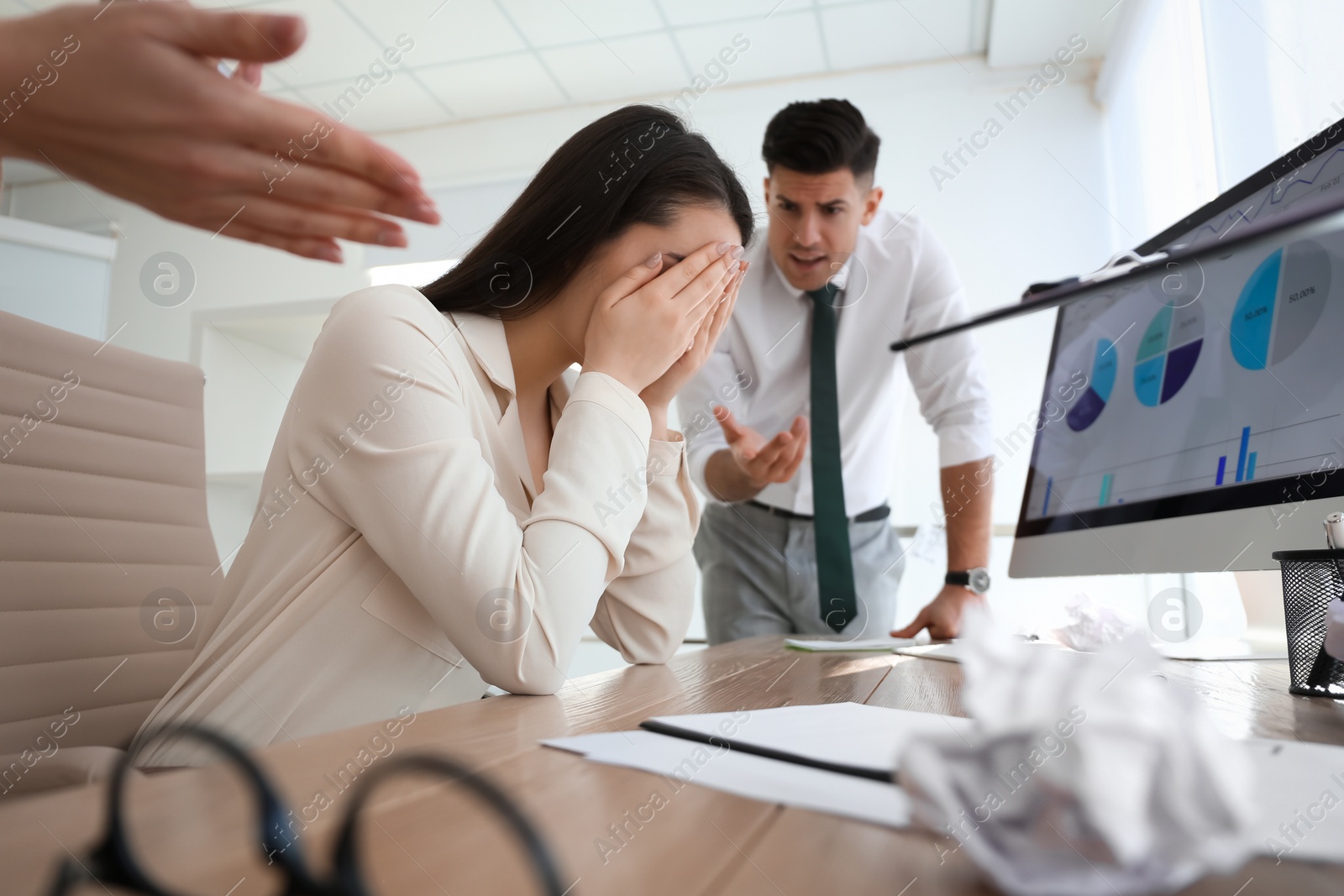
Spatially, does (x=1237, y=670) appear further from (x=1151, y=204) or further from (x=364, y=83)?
(x=364, y=83)

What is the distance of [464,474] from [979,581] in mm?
1020

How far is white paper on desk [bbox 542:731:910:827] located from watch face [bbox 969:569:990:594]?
1096 millimetres

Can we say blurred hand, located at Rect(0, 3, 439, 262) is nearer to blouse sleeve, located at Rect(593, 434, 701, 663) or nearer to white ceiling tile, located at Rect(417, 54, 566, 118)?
blouse sleeve, located at Rect(593, 434, 701, 663)

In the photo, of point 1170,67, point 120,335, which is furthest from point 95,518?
point 120,335

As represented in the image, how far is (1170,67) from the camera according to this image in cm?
271

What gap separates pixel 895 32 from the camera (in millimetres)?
3602

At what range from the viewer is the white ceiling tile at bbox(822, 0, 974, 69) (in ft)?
11.3

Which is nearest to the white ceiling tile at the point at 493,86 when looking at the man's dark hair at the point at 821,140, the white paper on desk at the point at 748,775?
the man's dark hair at the point at 821,140

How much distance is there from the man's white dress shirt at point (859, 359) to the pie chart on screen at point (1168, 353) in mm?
781

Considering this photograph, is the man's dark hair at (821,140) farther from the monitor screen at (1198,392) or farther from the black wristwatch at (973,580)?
the black wristwatch at (973,580)


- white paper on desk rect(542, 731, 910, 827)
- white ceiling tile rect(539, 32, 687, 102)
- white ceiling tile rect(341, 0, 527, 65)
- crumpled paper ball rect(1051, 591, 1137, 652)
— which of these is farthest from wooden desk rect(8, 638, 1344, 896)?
white ceiling tile rect(539, 32, 687, 102)

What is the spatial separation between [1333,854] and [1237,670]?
70 cm

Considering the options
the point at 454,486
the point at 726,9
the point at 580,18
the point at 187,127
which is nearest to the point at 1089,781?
the point at 187,127

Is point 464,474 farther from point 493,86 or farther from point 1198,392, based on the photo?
point 493,86
